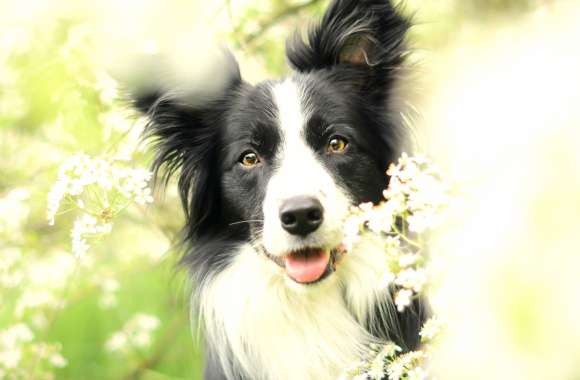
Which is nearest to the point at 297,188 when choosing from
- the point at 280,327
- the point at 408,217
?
the point at 280,327

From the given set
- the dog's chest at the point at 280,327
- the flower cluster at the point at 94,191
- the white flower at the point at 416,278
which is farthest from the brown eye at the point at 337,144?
the white flower at the point at 416,278

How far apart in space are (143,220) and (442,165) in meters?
3.47

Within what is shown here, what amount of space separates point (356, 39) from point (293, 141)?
68 centimetres

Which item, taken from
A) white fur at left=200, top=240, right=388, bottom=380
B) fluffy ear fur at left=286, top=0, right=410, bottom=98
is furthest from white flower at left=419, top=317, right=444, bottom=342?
fluffy ear fur at left=286, top=0, right=410, bottom=98

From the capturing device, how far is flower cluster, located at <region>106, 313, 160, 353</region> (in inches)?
214

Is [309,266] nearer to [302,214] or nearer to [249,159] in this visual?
[302,214]

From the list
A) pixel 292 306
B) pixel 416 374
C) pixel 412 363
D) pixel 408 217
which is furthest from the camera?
pixel 292 306

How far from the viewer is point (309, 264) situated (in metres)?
3.12

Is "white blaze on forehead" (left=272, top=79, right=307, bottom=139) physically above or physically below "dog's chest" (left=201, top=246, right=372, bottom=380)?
above

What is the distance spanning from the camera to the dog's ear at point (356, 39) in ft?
11.2

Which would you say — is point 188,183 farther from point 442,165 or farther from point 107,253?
point 107,253

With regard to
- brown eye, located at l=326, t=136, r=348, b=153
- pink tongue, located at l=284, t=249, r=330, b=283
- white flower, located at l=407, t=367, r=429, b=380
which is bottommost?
white flower, located at l=407, t=367, r=429, b=380

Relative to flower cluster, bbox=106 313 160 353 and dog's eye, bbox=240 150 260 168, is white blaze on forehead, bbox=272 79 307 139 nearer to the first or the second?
dog's eye, bbox=240 150 260 168

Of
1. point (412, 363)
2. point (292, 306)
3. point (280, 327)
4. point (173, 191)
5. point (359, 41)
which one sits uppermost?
point (359, 41)
